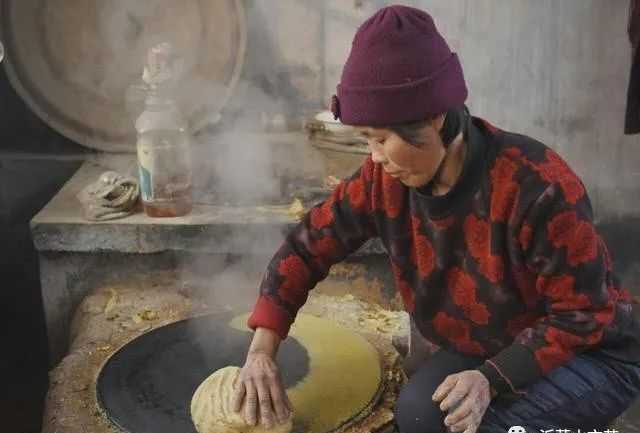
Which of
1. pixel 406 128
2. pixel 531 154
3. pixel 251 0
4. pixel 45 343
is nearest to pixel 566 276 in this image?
pixel 531 154

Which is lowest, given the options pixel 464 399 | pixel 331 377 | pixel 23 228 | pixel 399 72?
pixel 23 228

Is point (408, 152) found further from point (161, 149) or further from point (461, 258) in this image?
point (161, 149)

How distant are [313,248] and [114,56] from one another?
254 cm

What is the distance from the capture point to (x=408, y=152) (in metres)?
1.77

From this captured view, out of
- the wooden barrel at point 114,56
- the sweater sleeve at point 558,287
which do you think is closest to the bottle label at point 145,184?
the wooden barrel at point 114,56

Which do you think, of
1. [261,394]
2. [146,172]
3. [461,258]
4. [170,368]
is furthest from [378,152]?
[146,172]

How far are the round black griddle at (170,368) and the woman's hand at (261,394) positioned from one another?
0.26 m

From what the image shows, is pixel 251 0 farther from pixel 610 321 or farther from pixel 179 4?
pixel 610 321

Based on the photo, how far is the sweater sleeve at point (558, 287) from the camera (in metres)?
1.74

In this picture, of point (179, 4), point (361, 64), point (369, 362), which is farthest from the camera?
point (179, 4)

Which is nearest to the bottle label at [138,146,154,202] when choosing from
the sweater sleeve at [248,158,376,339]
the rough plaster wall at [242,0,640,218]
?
the sweater sleeve at [248,158,376,339]

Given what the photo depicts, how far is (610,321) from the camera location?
1.81 meters

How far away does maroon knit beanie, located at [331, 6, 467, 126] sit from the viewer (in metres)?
1.65

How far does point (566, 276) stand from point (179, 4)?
3045 millimetres
